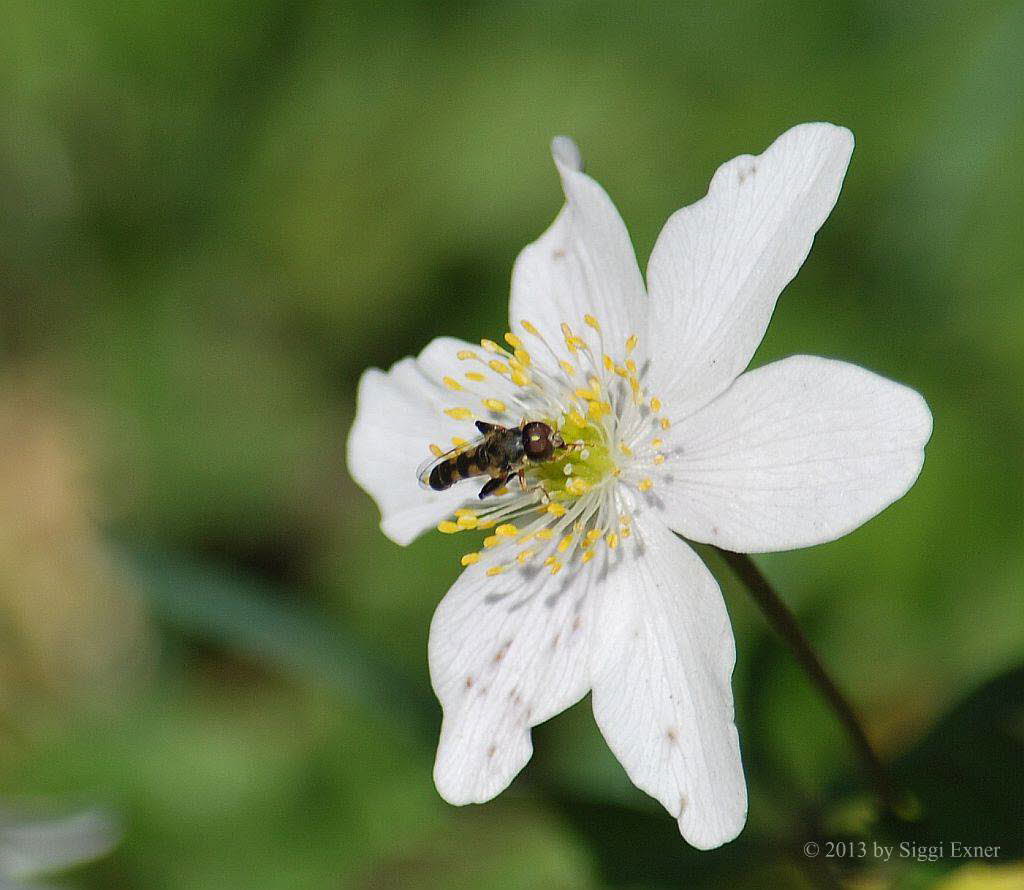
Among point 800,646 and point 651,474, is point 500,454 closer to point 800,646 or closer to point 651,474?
point 651,474

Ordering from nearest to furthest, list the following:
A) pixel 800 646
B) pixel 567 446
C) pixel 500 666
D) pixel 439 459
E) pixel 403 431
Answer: pixel 800 646, pixel 500 666, pixel 567 446, pixel 439 459, pixel 403 431

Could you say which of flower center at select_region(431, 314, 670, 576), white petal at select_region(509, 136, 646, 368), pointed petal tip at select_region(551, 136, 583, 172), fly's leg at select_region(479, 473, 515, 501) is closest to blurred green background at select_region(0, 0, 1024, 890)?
flower center at select_region(431, 314, 670, 576)

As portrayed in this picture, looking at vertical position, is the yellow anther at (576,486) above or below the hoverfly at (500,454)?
below

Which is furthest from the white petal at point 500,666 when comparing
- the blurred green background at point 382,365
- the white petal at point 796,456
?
the blurred green background at point 382,365

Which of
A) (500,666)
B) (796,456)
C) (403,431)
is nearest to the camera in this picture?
(796,456)

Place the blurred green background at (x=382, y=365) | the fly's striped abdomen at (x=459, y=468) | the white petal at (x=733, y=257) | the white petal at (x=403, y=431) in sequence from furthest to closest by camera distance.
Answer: the blurred green background at (x=382, y=365) < the white petal at (x=403, y=431) < the fly's striped abdomen at (x=459, y=468) < the white petal at (x=733, y=257)

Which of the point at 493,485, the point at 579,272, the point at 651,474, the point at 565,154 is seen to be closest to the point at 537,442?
the point at 493,485

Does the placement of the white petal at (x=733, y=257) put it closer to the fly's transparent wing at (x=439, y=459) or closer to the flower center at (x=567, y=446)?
the flower center at (x=567, y=446)
